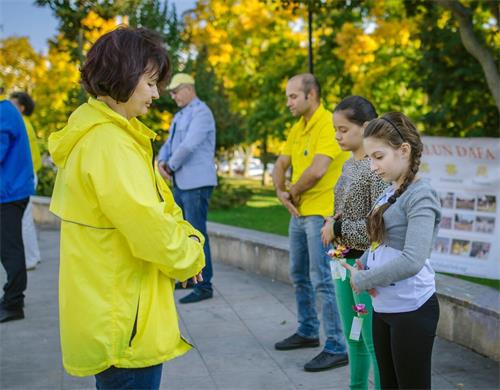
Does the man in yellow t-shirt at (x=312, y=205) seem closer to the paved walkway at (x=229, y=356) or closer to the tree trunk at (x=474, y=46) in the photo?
the paved walkway at (x=229, y=356)

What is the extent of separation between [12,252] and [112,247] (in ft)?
13.4

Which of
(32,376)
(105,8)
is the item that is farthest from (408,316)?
(105,8)

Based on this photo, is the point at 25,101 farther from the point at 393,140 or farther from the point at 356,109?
the point at 393,140

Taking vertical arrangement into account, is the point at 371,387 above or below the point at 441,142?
below

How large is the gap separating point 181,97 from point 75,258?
4624mm

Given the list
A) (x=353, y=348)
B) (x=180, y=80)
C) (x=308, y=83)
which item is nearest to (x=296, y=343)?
(x=353, y=348)

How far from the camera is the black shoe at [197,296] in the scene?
21.3 ft

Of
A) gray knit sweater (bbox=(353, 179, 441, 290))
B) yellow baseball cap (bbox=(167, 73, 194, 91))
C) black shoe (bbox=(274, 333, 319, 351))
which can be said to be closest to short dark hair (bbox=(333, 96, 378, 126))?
gray knit sweater (bbox=(353, 179, 441, 290))

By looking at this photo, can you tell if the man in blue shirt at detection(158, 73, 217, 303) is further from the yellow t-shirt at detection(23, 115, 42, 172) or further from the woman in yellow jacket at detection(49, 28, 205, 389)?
the woman in yellow jacket at detection(49, 28, 205, 389)

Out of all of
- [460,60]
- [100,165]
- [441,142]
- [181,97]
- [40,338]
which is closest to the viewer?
[100,165]

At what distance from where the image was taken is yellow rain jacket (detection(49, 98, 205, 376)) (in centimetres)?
215

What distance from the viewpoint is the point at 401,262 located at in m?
2.60

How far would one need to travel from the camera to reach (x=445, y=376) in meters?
4.39

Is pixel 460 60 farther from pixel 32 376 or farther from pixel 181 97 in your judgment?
pixel 32 376
